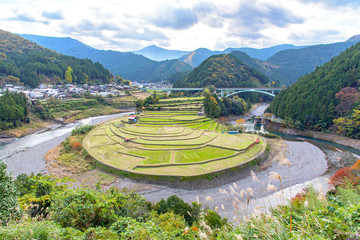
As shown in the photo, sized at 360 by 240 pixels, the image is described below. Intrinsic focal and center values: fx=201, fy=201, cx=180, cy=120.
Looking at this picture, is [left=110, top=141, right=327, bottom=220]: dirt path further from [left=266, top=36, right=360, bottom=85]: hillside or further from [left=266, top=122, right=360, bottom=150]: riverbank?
[left=266, top=36, right=360, bottom=85]: hillside

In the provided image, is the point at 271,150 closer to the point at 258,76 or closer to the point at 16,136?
the point at 16,136

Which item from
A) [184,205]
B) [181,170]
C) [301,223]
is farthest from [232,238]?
[181,170]

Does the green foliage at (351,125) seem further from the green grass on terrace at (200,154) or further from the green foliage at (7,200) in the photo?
the green foliage at (7,200)

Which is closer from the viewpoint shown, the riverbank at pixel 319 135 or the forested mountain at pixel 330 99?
the riverbank at pixel 319 135

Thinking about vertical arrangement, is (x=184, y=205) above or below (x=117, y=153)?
above

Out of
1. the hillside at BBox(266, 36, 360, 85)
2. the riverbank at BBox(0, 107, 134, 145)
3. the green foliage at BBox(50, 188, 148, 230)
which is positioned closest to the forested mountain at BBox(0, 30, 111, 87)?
the riverbank at BBox(0, 107, 134, 145)

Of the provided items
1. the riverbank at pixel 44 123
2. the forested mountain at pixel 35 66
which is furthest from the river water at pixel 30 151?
the forested mountain at pixel 35 66
